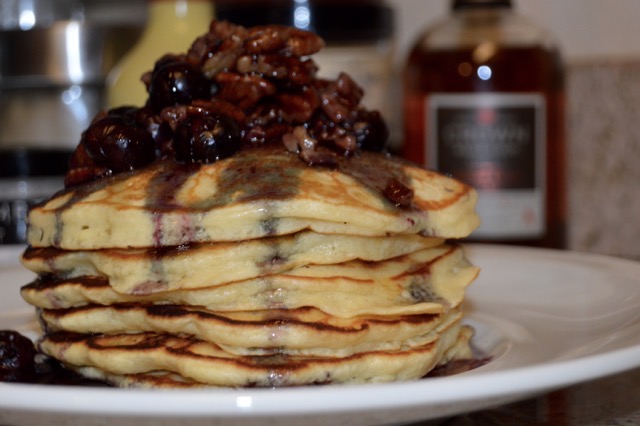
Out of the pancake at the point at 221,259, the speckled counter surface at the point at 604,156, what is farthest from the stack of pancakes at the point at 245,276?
the speckled counter surface at the point at 604,156

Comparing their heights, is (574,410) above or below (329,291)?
below

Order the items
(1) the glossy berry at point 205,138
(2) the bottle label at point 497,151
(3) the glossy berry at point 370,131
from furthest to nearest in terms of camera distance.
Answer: (2) the bottle label at point 497,151 < (3) the glossy berry at point 370,131 < (1) the glossy berry at point 205,138

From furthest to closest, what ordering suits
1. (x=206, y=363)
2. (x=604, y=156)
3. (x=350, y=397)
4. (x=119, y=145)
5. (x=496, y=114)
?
1. (x=604, y=156)
2. (x=496, y=114)
3. (x=119, y=145)
4. (x=206, y=363)
5. (x=350, y=397)

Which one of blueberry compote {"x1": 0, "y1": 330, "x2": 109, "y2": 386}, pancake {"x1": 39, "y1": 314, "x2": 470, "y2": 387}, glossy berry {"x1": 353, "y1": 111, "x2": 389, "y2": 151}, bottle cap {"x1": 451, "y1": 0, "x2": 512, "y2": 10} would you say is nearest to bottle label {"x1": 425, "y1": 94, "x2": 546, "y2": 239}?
bottle cap {"x1": 451, "y1": 0, "x2": 512, "y2": 10}

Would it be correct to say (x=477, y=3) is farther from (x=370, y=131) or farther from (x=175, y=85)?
(x=175, y=85)

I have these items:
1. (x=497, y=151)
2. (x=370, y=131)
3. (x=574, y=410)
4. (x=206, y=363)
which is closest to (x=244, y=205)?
(x=206, y=363)

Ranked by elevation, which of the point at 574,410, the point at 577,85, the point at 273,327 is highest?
the point at 577,85

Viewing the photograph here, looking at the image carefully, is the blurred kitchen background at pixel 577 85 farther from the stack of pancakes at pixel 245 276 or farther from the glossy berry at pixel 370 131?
the stack of pancakes at pixel 245 276
